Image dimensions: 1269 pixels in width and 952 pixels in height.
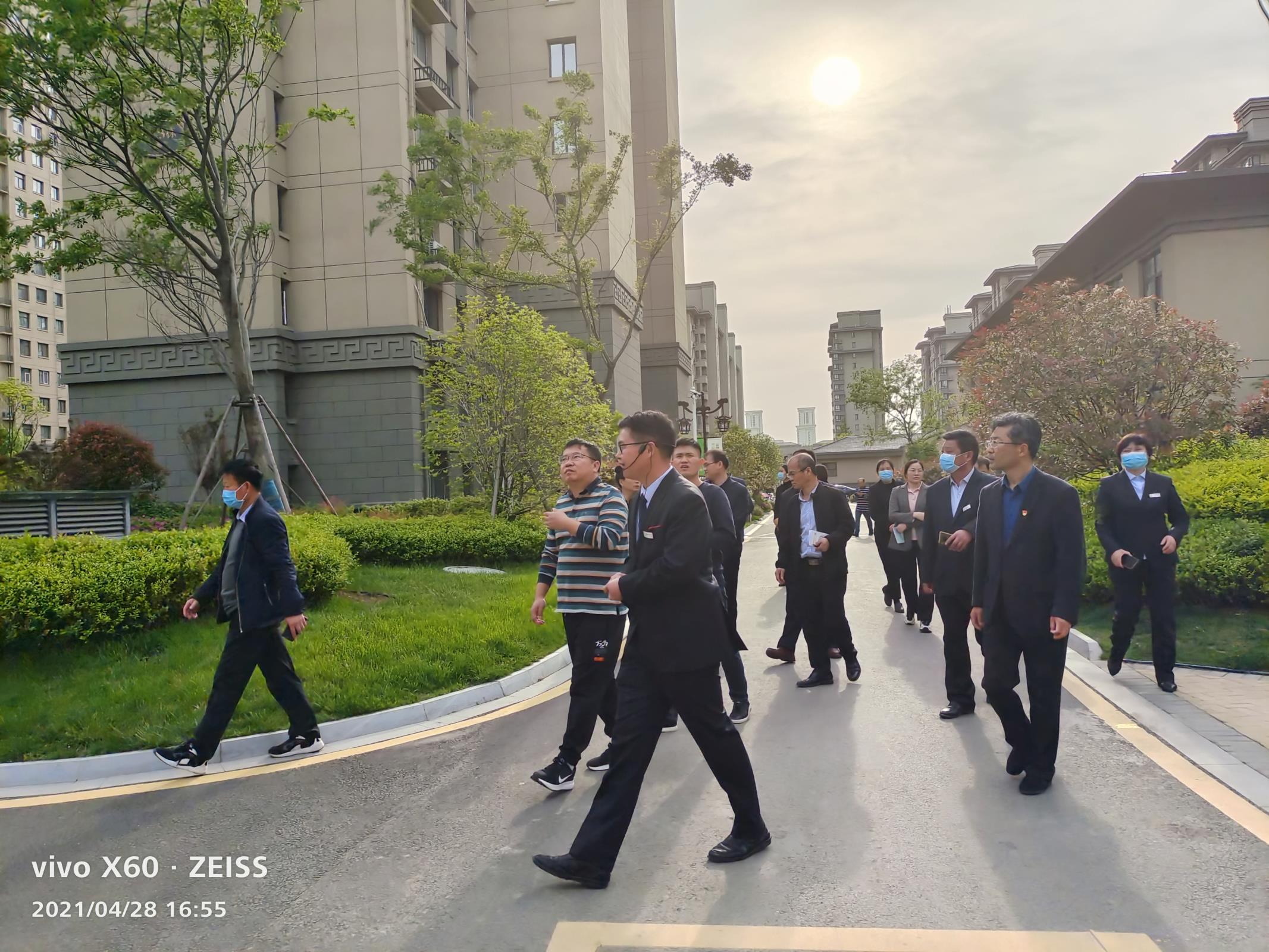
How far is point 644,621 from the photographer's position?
398 cm

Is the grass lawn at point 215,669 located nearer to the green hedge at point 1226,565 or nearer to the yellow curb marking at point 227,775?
the yellow curb marking at point 227,775

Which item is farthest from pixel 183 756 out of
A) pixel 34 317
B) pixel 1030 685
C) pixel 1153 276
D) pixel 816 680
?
pixel 34 317

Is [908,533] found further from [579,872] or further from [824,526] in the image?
[579,872]

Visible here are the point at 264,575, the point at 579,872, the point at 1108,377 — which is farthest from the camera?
the point at 1108,377

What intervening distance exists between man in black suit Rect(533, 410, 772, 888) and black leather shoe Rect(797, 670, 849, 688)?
3.39 m

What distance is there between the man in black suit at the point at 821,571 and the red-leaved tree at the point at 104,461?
1728 cm

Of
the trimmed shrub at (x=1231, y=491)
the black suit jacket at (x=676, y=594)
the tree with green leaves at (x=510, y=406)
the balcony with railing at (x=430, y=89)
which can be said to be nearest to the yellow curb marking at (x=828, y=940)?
the black suit jacket at (x=676, y=594)

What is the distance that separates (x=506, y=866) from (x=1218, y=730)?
4.37 metres

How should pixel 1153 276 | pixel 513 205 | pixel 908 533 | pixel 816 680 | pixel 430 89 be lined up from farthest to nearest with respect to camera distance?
pixel 430 89, pixel 1153 276, pixel 513 205, pixel 908 533, pixel 816 680

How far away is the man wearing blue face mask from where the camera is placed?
559 centimetres

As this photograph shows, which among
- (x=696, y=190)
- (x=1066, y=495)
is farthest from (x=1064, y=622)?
(x=696, y=190)

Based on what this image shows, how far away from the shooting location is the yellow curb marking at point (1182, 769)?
4.27m

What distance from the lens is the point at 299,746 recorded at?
597 centimetres

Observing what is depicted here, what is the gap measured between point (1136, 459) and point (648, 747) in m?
5.35
